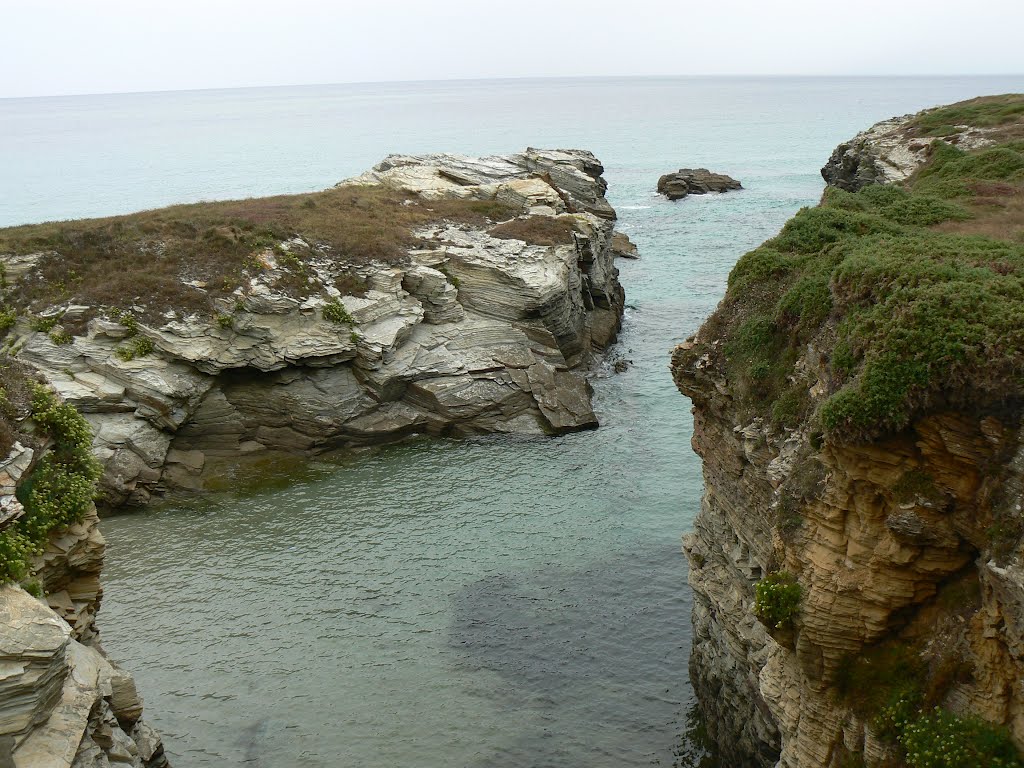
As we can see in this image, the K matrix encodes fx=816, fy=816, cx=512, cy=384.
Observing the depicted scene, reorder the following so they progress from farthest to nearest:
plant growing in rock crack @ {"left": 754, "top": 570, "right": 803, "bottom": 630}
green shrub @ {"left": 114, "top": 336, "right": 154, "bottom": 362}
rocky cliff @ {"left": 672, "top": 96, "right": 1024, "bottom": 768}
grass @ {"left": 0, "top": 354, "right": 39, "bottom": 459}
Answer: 1. green shrub @ {"left": 114, "top": 336, "right": 154, "bottom": 362}
2. grass @ {"left": 0, "top": 354, "right": 39, "bottom": 459}
3. plant growing in rock crack @ {"left": 754, "top": 570, "right": 803, "bottom": 630}
4. rocky cliff @ {"left": 672, "top": 96, "right": 1024, "bottom": 768}

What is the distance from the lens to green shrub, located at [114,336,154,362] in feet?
127

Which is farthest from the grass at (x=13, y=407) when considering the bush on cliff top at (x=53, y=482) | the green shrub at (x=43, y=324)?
the green shrub at (x=43, y=324)

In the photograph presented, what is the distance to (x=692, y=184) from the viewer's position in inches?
4537

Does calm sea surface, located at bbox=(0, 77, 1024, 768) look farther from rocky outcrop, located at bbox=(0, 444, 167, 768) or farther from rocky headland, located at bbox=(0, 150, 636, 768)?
rocky outcrop, located at bbox=(0, 444, 167, 768)

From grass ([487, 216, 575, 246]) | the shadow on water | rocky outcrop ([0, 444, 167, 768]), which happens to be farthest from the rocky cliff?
grass ([487, 216, 575, 246])

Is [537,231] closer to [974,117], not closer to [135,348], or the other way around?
[135,348]

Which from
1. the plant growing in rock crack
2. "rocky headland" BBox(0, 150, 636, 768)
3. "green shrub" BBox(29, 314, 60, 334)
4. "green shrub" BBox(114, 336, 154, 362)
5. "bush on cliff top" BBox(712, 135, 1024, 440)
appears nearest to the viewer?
"bush on cliff top" BBox(712, 135, 1024, 440)

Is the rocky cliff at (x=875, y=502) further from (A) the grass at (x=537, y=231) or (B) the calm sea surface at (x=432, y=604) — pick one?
(A) the grass at (x=537, y=231)

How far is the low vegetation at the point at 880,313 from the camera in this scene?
14.3 meters

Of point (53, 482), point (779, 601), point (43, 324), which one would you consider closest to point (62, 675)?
point (53, 482)

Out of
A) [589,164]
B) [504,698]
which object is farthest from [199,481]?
[589,164]

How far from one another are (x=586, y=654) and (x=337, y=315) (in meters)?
23.2

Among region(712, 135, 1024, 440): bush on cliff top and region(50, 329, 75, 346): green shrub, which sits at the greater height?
region(712, 135, 1024, 440): bush on cliff top

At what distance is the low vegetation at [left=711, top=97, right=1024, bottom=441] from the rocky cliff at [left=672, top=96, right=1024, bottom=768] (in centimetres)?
5
